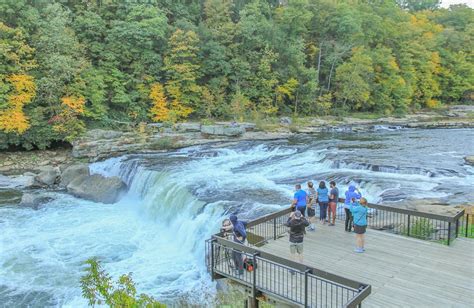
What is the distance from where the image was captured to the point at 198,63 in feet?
137

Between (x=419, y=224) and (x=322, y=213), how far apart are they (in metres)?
3.09

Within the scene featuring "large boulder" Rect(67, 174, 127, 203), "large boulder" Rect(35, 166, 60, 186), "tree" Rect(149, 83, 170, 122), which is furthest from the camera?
"tree" Rect(149, 83, 170, 122)

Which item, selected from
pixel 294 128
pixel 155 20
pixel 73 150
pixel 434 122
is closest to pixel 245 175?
pixel 73 150

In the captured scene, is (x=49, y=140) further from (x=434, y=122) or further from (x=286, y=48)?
(x=434, y=122)

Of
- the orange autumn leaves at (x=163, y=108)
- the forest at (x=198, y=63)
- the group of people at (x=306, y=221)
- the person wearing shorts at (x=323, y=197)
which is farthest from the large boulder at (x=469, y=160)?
the orange autumn leaves at (x=163, y=108)

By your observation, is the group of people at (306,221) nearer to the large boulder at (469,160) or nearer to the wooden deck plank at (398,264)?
the wooden deck plank at (398,264)

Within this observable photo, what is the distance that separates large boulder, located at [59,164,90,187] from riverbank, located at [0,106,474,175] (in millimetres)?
2872

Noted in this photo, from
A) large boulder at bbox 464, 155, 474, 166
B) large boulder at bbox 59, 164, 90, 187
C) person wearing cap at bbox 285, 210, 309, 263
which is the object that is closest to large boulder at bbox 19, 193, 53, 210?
large boulder at bbox 59, 164, 90, 187

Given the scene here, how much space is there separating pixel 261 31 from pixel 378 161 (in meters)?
25.6

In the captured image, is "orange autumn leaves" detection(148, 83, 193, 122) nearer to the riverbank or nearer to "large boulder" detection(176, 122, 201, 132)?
"large boulder" detection(176, 122, 201, 132)

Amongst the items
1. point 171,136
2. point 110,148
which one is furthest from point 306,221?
point 171,136

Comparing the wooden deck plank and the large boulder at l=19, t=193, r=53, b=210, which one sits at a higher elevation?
the wooden deck plank

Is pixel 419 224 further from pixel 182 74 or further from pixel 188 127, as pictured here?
pixel 182 74

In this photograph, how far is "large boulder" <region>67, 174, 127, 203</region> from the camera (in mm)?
22609
